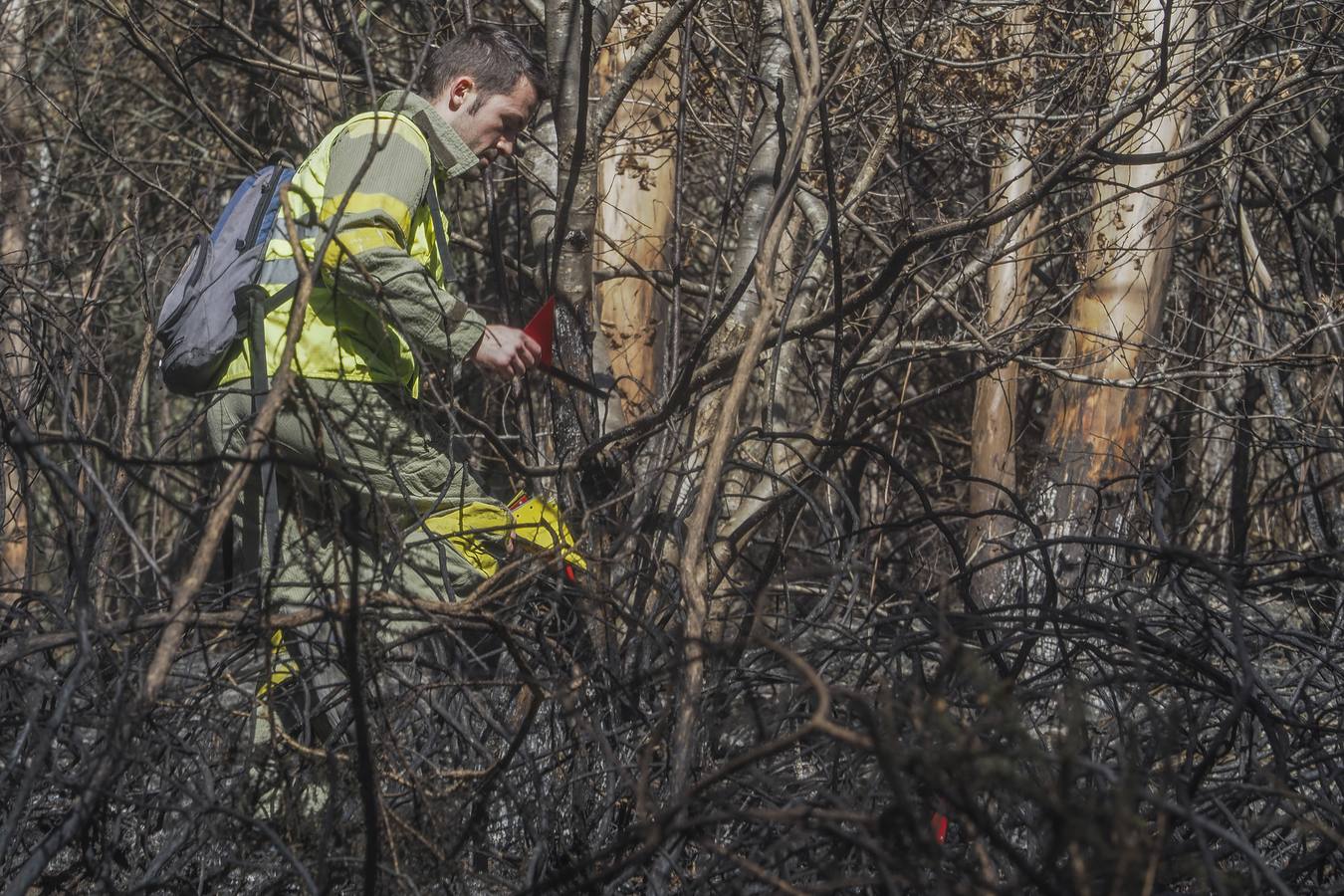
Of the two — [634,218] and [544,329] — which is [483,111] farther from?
[634,218]

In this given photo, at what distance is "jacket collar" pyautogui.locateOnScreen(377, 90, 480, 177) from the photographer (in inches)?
118

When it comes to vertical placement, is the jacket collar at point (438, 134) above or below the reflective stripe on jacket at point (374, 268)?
above

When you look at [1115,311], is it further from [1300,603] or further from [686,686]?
[686,686]

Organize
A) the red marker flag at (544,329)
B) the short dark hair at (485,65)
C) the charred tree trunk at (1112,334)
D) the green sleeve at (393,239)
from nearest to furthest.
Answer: the green sleeve at (393,239) < the short dark hair at (485,65) < the red marker flag at (544,329) < the charred tree trunk at (1112,334)

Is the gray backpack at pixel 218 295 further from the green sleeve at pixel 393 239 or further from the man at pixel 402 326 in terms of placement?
the green sleeve at pixel 393 239

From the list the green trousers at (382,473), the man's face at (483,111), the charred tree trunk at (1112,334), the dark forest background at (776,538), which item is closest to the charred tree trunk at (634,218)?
the dark forest background at (776,538)

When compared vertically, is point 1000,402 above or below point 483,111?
below

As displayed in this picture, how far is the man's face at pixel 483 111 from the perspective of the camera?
10.2 feet

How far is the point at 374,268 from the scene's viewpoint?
2.75 metres

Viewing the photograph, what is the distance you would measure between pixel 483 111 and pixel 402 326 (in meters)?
0.72

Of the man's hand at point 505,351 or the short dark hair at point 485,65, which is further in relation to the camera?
the short dark hair at point 485,65

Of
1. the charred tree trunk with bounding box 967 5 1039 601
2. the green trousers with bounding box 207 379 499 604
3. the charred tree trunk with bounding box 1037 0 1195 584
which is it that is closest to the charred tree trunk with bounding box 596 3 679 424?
the charred tree trunk with bounding box 967 5 1039 601

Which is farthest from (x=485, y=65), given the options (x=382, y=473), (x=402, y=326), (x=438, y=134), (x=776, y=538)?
(x=776, y=538)

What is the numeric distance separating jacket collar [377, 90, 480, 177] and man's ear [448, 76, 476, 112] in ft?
0.19
